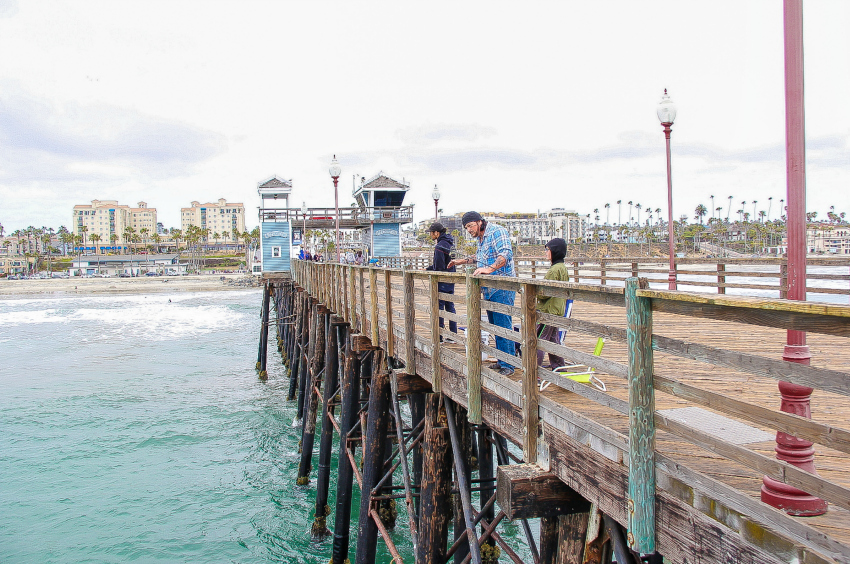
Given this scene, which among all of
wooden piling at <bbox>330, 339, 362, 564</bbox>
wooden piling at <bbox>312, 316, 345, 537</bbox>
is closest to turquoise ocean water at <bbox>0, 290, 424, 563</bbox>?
wooden piling at <bbox>312, 316, 345, 537</bbox>

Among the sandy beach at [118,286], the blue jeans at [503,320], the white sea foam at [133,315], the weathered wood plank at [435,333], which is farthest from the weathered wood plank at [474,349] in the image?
the sandy beach at [118,286]

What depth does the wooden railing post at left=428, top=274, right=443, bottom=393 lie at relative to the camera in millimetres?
5473

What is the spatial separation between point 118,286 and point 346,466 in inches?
3688

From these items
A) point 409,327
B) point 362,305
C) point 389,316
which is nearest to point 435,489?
point 409,327

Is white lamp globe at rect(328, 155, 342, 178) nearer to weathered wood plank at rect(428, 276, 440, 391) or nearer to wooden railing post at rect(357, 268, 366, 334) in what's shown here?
wooden railing post at rect(357, 268, 366, 334)

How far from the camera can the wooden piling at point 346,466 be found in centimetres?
945

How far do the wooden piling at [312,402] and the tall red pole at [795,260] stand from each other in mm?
11894

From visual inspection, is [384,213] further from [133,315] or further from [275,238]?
[133,315]

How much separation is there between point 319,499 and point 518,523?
3979mm

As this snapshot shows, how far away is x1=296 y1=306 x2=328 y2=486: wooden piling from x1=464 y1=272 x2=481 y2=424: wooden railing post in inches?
367

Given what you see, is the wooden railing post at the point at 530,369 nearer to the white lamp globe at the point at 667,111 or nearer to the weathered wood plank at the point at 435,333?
the weathered wood plank at the point at 435,333

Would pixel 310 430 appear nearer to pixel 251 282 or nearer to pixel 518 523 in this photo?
pixel 518 523

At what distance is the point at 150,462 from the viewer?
50.3 feet

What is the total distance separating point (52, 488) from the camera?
45.8ft
